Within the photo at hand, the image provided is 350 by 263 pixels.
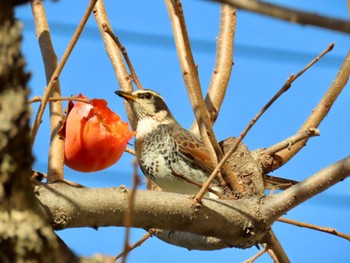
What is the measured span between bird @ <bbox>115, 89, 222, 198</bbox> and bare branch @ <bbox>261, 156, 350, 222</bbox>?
4.53 feet

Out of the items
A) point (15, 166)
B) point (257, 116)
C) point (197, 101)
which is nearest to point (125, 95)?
point (197, 101)

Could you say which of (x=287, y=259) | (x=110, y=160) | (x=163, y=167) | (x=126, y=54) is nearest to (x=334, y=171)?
(x=287, y=259)

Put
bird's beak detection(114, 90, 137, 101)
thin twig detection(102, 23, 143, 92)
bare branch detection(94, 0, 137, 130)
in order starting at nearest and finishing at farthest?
thin twig detection(102, 23, 143, 92), bare branch detection(94, 0, 137, 130), bird's beak detection(114, 90, 137, 101)

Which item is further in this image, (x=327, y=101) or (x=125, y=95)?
(x=125, y=95)

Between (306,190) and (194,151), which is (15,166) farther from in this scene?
(194,151)

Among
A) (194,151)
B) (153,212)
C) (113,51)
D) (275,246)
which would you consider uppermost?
(113,51)

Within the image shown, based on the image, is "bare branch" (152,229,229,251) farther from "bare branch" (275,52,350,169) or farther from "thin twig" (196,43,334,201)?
"bare branch" (275,52,350,169)

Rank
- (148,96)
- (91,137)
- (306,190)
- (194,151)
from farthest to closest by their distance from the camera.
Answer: (148,96) → (194,151) → (91,137) → (306,190)

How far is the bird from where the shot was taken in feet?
12.6

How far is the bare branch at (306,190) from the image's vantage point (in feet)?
7.10

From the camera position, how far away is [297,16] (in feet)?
2.68

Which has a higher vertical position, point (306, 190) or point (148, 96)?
point (148, 96)

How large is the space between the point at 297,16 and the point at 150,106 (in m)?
3.85

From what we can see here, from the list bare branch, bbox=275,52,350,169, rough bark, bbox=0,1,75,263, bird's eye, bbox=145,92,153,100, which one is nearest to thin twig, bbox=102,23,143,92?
bare branch, bbox=275,52,350,169
